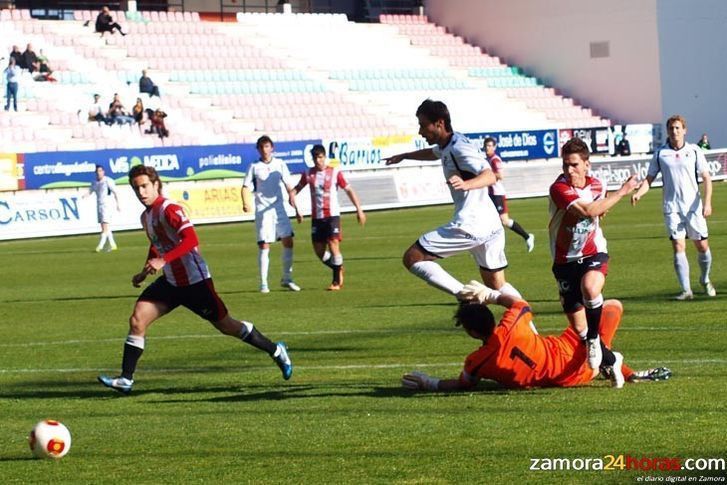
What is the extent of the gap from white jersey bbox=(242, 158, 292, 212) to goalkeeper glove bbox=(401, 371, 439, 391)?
34.7 ft

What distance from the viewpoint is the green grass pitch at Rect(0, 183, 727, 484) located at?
27.0 feet

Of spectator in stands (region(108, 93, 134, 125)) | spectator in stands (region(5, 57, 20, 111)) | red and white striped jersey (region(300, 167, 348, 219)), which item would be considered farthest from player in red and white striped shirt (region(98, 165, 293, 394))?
spectator in stands (region(108, 93, 134, 125))

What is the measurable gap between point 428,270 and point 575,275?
156cm

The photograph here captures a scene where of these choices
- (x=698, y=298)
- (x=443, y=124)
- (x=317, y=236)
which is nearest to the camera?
(x=443, y=124)

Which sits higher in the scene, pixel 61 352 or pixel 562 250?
pixel 562 250

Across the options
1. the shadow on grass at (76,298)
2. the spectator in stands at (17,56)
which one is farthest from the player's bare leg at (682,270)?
the spectator in stands at (17,56)

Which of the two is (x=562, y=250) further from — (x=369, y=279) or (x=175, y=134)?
(x=175, y=134)

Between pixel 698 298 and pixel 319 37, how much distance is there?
46.4 meters

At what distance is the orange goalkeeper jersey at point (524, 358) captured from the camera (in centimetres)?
1020

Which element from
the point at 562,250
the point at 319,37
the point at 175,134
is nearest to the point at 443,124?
the point at 562,250

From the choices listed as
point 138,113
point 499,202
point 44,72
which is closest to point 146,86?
point 138,113

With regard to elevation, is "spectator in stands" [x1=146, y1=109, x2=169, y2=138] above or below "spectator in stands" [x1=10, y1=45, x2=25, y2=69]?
below

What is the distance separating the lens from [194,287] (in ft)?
38.2

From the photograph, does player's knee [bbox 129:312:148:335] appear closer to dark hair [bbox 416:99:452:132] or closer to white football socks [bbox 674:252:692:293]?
dark hair [bbox 416:99:452:132]
